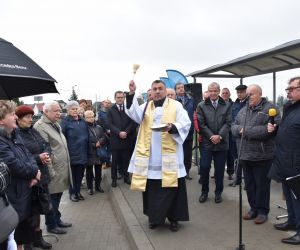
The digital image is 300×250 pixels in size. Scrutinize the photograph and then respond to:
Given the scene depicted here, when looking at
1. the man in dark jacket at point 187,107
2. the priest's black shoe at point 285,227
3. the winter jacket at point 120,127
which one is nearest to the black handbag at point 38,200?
the priest's black shoe at point 285,227

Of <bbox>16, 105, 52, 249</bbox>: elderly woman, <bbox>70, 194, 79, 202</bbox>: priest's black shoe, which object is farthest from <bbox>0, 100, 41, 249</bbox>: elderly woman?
<bbox>70, 194, 79, 202</bbox>: priest's black shoe

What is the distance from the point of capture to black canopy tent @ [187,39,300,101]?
22.6ft

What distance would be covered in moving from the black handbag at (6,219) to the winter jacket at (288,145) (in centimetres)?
314

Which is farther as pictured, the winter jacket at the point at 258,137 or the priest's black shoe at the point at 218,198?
the priest's black shoe at the point at 218,198

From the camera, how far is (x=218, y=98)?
6.68 m

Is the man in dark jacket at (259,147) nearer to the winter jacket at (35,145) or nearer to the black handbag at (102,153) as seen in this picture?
the winter jacket at (35,145)

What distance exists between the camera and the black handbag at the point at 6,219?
282cm

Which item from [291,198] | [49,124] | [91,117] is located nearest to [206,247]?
[291,198]

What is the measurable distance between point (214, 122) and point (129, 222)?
211cm

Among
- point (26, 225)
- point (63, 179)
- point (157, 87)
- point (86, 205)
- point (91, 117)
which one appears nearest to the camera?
point (26, 225)

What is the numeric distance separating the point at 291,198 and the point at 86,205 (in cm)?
426

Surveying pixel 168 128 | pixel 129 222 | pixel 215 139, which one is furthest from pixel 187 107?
pixel 168 128

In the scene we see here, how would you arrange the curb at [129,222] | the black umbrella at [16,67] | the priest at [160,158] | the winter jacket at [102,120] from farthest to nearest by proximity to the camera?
the winter jacket at [102,120]
the priest at [160,158]
the curb at [129,222]
the black umbrella at [16,67]

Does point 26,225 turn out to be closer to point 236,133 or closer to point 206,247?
point 206,247
